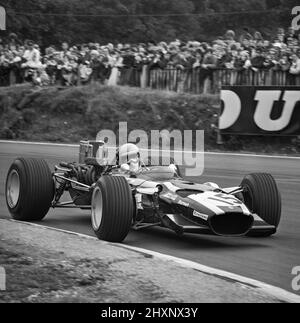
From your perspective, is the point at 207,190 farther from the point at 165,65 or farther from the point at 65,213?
the point at 165,65

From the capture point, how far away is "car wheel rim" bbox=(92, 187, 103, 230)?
8851 millimetres

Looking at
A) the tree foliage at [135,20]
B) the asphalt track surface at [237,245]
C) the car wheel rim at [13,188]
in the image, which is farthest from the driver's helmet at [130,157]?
the tree foliage at [135,20]

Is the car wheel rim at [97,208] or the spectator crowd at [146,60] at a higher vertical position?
the spectator crowd at [146,60]

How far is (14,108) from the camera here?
25984 mm

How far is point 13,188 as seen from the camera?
1031 centimetres

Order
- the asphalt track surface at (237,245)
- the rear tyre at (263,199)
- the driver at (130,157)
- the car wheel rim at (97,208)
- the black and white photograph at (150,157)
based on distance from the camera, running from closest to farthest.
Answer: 1. the black and white photograph at (150,157)
2. the asphalt track surface at (237,245)
3. the car wheel rim at (97,208)
4. the rear tyre at (263,199)
5. the driver at (130,157)

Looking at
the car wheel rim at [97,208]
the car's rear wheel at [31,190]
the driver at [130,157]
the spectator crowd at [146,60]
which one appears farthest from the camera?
the spectator crowd at [146,60]

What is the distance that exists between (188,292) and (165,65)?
1755cm

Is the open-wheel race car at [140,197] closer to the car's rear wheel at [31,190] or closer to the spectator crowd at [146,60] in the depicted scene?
the car's rear wheel at [31,190]

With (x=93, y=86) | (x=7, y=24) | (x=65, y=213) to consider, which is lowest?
(x=65, y=213)

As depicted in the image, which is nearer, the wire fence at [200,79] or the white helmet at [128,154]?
the white helmet at [128,154]

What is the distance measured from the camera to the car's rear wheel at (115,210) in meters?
8.34

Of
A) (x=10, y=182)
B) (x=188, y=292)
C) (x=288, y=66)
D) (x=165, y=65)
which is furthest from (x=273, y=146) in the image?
(x=188, y=292)

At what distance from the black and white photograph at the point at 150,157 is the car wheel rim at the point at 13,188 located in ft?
0.05
